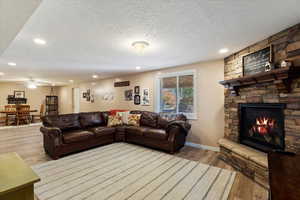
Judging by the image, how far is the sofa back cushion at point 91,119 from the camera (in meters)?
4.33

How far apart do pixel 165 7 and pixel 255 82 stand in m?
2.11

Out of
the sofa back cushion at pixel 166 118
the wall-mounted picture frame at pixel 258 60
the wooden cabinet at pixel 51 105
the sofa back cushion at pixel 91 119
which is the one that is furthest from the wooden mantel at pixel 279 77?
the wooden cabinet at pixel 51 105

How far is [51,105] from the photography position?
1001cm

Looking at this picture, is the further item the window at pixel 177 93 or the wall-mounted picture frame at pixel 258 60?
the window at pixel 177 93

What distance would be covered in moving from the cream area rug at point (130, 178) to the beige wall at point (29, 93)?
836cm

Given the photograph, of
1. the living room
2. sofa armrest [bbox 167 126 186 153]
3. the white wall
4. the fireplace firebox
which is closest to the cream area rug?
the living room

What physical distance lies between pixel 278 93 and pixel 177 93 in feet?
8.49

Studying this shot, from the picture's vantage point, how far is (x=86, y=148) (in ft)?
12.3

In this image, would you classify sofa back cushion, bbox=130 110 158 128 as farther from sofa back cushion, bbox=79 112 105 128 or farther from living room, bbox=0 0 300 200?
sofa back cushion, bbox=79 112 105 128

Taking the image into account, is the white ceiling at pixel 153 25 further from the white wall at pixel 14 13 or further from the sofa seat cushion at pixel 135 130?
the sofa seat cushion at pixel 135 130

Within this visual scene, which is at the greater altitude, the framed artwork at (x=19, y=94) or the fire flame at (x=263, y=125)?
the framed artwork at (x=19, y=94)

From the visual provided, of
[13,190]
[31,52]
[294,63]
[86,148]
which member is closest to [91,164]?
[86,148]

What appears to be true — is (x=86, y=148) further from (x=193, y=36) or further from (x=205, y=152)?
(x=193, y=36)

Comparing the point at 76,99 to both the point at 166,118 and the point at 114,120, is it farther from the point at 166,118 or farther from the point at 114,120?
the point at 166,118
